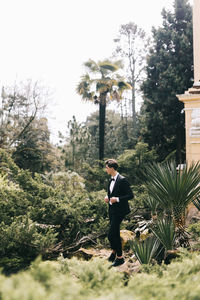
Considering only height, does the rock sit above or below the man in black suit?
below

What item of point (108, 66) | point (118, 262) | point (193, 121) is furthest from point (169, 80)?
point (118, 262)

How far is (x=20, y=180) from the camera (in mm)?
6652

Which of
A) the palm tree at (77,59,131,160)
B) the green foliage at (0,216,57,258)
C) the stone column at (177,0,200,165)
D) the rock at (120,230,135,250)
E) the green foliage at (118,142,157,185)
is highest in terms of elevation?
the palm tree at (77,59,131,160)

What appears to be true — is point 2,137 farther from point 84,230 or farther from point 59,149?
point 84,230

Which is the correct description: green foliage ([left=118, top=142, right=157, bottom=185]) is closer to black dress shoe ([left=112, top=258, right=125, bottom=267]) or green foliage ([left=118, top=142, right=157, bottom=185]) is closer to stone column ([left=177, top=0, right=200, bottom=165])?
stone column ([left=177, top=0, right=200, bottom=165])

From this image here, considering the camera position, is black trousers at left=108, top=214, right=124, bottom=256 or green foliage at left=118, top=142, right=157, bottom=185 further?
green foliage at left=118, top=142, right=157, bottom=185

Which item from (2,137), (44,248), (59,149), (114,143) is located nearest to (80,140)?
(59,149)

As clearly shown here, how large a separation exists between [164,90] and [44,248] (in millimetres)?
15308

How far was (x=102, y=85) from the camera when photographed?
62.8 feet

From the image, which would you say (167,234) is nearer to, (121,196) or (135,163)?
(121,196)

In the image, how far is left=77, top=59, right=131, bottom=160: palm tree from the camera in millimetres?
19156

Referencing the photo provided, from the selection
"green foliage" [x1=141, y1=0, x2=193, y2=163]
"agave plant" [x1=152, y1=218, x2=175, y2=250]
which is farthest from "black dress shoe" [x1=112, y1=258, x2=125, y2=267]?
"green foliage" [x1=141, y1=0, x2=193, y2=163]

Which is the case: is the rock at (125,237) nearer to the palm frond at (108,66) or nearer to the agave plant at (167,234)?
the agave plant at (167,234)

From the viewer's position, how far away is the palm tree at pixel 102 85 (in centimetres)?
1916
